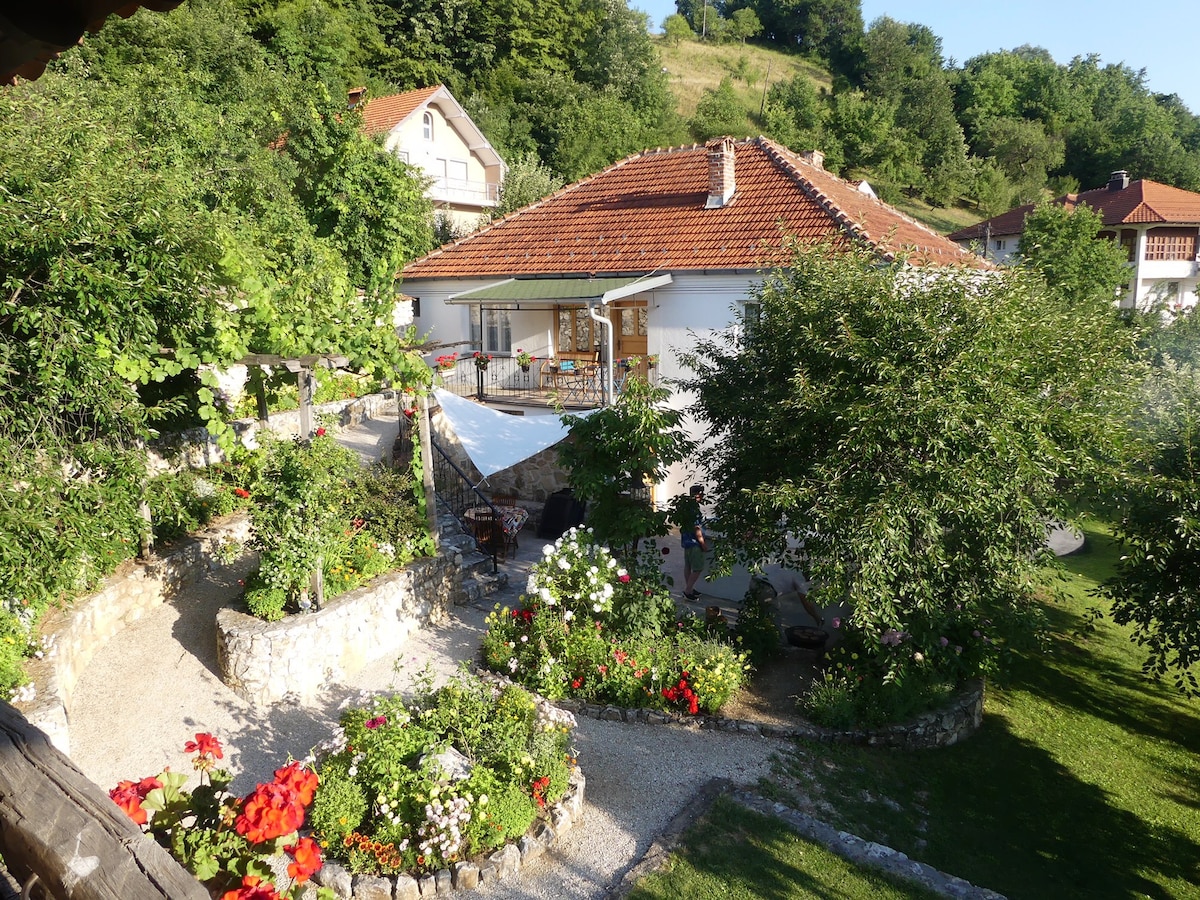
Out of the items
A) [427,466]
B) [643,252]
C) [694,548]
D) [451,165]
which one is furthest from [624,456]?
[451,165]

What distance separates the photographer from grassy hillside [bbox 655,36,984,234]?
185 ft

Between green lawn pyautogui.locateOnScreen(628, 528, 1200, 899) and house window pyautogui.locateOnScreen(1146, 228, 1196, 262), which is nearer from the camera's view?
green lawn pyautogui.locateOnScreen(628, 528, 1200, 899)

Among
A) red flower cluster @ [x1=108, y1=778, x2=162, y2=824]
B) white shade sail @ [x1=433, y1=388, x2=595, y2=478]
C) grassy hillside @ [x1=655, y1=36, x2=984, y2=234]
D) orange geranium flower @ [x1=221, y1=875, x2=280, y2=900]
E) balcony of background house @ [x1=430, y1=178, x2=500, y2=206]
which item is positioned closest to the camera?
orange geranium flower @ [x1=221, y1=875, x2=280, y2=900]

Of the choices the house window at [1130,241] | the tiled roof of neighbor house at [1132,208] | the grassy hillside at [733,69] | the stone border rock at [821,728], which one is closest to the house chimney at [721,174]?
the stone border rock at [821,728]

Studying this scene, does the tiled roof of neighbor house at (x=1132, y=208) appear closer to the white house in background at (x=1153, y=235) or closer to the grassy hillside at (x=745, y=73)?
the white house in background at (x=1153, y=235)

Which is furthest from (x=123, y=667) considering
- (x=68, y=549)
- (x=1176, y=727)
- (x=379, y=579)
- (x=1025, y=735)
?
(x=1176, y=727)

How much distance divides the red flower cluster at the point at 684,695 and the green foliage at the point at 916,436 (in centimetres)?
168

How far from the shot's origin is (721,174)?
1823 cm

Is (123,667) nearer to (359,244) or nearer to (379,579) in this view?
(379,579)

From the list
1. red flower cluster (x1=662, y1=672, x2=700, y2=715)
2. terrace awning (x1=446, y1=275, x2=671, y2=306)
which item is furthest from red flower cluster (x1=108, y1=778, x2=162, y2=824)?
terrace awning (x1=446, y1=275, x2=671, y2=306)

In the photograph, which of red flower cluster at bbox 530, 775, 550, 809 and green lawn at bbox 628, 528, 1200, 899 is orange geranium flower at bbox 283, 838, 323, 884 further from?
green lawn at bbox 628, 528, 1200, 899

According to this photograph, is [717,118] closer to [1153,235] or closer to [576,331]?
[1153,235]

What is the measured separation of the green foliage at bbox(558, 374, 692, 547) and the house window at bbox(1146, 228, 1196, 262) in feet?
Result: 133

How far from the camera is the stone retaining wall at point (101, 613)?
23.9ft
